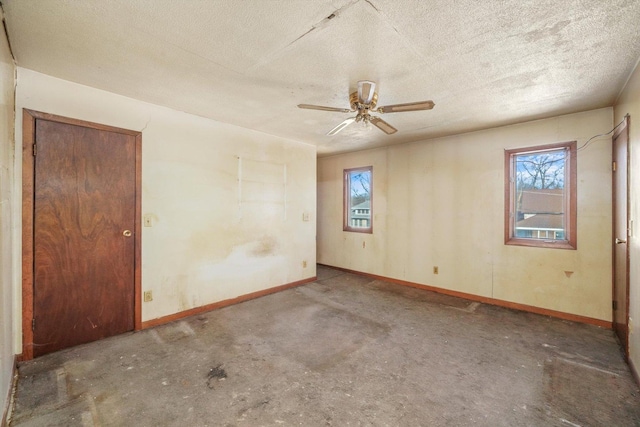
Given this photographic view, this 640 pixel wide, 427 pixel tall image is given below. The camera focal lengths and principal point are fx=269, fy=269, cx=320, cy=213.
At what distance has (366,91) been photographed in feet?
7.32

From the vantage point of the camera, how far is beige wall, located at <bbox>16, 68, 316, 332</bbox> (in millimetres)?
2732

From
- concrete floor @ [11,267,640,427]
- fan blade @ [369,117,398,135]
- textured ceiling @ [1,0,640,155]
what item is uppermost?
textured ceiling @ [1,0,640,155]

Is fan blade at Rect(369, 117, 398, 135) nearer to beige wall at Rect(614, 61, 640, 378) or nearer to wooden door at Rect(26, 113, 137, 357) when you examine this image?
beige wall at Rect(614, 61, 640, 378)

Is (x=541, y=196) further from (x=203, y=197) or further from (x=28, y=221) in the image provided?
(x=28, y=221)

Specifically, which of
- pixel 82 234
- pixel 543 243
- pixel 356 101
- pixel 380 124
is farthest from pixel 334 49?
pixel 543 243

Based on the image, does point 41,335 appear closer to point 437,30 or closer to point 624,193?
point 437,30

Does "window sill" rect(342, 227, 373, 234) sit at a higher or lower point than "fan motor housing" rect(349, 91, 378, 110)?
lower

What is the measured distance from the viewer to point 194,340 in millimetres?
2707

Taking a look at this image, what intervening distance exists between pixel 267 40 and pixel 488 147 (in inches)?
135

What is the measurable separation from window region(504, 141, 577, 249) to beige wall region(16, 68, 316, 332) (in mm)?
3124

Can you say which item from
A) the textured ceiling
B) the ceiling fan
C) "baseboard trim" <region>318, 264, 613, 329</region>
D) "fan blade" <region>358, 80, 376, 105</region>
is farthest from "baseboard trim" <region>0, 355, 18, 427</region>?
"baseboard trim" <region>318, 264, 613, 329</region>

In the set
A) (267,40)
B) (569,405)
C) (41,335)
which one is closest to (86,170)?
(41,335)

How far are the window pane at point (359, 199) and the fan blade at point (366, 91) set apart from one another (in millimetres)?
2952

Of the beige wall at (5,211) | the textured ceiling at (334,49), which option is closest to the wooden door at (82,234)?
the beige wall at (5,211)
